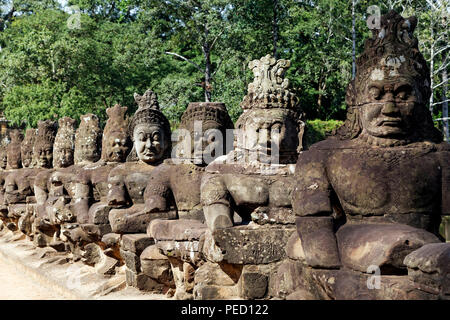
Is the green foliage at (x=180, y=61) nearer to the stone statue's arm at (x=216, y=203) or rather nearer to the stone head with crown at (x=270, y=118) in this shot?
the stone head with crown at (x=270, y=118)

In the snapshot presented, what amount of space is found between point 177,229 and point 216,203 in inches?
42.2

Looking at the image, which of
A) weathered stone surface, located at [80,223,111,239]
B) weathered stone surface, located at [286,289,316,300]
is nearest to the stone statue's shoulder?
weathered stone surface, located at [286,289,316,300]

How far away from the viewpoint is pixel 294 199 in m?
4.21

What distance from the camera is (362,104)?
414cm

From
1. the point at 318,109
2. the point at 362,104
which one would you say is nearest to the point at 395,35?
the point at 362,104

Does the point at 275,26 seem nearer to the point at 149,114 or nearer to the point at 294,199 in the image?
the point at 149,114

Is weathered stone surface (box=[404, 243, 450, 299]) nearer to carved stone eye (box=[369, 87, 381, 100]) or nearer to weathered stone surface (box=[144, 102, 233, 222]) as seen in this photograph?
carved stone eye (box=[369, 87, 381, 100])

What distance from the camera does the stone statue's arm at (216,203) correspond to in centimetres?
491

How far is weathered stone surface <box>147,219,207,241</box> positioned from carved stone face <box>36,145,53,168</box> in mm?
6847

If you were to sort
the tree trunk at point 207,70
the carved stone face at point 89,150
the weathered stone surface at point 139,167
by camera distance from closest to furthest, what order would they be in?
the weathered stone surface at point 139,167 < the carved stone face at point 89,150 < the tree trunk at point 207,70

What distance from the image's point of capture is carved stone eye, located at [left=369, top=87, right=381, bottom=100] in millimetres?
4020

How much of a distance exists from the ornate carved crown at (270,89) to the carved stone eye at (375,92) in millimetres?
1411

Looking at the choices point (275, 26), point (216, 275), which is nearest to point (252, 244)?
point (216, 275)

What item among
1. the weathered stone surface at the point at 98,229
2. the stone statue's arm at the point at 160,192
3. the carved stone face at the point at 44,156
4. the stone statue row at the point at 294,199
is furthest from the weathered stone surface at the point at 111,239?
the carved stone face at the point at 44,156
